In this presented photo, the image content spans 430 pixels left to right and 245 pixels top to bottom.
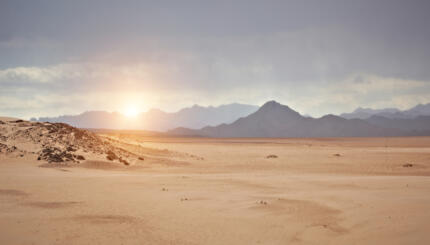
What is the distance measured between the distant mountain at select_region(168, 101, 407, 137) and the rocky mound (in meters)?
144

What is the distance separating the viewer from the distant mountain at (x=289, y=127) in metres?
163

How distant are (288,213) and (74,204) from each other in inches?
259

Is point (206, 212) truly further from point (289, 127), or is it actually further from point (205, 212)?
point (289, 127)

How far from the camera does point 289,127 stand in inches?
6747

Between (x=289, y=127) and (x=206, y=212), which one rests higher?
(x=289, y=127)

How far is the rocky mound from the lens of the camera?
19953 millimetres

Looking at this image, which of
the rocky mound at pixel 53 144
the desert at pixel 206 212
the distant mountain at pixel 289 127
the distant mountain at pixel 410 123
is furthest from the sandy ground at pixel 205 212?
the distant mountain at pixel 410 123

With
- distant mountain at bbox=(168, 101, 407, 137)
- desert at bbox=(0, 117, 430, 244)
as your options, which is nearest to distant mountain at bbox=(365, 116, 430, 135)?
distant mountain at bbox=(168, 101, 407, 137)

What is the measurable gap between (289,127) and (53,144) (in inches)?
6237

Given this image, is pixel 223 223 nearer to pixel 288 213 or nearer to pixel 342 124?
pixel 288 213

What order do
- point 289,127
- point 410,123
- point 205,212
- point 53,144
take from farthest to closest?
1. point 410,123
2. point 289,127
3. point 53,144
4. point 205,212

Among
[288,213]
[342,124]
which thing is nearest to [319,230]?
[288,213]

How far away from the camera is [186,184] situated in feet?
48.4

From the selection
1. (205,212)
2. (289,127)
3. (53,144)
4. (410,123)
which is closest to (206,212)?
(205,212)
